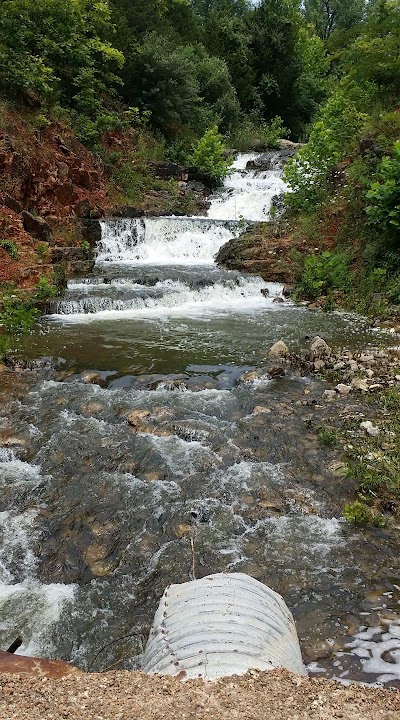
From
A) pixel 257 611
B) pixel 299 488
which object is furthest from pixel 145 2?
pixel 257 611

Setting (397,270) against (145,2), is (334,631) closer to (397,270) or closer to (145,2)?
(397,270)

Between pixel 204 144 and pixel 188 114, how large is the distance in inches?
122

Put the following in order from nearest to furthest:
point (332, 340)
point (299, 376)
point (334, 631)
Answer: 1. point (334, 631)
2. point (299, 376)
3. point (332, 340)

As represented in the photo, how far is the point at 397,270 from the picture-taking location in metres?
10.4

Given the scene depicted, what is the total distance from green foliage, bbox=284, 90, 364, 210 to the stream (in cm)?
697

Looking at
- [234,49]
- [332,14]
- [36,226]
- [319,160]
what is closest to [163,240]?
[36,226]

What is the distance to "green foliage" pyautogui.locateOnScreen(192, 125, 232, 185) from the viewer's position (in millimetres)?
19141

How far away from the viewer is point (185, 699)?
5.54ft

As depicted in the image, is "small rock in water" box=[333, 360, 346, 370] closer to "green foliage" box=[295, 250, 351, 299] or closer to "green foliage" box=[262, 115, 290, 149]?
"green foliage" box=[295, 250, 351, 299]

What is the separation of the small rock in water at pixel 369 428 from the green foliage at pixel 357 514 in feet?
4.36

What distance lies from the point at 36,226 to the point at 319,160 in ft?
25.9

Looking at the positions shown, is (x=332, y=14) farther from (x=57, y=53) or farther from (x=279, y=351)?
(x=279, y=351)

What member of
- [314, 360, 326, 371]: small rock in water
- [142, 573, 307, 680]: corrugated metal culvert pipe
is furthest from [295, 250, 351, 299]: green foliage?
[142, 573, 307, 680]: corrugated metal culvert pipe

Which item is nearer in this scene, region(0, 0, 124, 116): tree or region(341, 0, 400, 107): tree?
region(341, 0, 400, 107): tree
